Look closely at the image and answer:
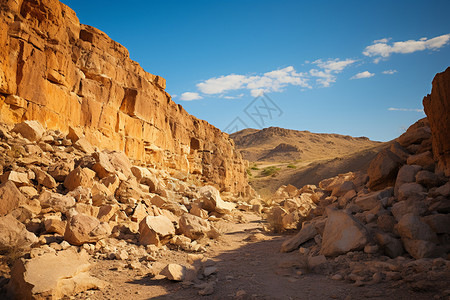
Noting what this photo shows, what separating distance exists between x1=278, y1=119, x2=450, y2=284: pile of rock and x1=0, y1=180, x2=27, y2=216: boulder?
20.2ft

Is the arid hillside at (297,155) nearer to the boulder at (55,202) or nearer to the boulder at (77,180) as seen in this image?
the boulder at (77,180)

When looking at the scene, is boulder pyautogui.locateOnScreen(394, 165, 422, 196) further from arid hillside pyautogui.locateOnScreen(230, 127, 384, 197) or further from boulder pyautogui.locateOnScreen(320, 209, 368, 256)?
arid hillside pyautogui.locateOnScreen(230, 127, 384, 197)

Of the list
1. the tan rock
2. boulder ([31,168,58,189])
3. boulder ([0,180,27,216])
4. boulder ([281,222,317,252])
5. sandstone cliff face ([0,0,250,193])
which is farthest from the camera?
sandstone cliff face ([0,0,250,193])

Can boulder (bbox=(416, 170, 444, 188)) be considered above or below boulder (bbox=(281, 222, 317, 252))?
above

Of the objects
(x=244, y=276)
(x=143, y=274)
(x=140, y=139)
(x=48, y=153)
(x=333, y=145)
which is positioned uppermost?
(x=333, y=145)

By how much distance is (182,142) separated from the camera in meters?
21.0

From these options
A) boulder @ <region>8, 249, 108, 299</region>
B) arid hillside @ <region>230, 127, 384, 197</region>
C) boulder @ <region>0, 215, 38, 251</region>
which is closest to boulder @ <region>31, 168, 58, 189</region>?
boulder @ <region>0, 215, 38, 251</region>

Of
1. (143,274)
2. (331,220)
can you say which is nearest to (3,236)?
(143,274)

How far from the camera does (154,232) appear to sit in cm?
650

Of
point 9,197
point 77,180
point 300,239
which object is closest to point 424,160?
point 300,239

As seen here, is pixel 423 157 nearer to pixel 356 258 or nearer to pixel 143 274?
pixel 356 258

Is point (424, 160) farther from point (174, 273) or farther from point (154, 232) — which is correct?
point (154, 232)

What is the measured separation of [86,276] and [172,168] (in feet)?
50.7

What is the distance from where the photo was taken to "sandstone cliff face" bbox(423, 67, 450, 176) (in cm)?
584
